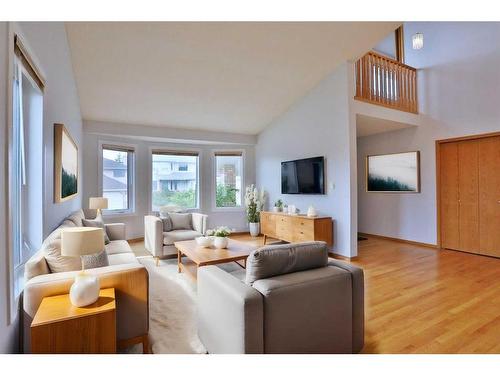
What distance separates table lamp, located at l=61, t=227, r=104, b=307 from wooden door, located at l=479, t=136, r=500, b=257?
17.7 feet

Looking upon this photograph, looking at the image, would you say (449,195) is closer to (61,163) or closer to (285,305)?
(285,305)

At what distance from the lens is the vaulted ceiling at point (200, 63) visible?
3416 mm

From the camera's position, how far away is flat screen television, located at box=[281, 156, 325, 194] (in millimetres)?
4750

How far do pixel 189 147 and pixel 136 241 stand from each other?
2411 mm


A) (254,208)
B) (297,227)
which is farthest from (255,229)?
(297,227)

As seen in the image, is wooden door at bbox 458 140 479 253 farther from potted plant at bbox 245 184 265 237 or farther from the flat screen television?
potted plant at bbox 245 184 265 237

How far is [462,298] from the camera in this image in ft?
9.02

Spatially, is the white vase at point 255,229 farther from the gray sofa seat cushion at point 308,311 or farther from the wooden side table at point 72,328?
the wooden side table at point 72,328

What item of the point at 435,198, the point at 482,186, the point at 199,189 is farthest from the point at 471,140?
the point at 199,189

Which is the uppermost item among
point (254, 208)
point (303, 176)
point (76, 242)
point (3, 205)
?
point (303, 176)

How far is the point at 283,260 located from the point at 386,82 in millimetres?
4599

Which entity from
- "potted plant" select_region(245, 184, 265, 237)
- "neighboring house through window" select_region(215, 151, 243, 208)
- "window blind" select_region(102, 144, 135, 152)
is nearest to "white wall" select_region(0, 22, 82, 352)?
"window blind" select_region(102, 144, 135, 152)

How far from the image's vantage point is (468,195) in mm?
4527

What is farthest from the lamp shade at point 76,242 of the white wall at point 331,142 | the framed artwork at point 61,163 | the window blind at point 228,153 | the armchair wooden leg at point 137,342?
the window blind at point 228,153
